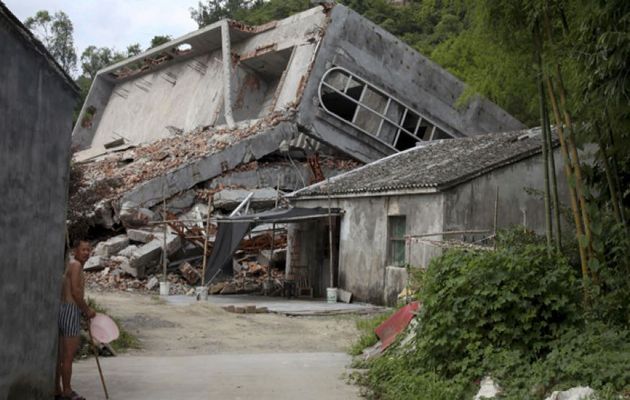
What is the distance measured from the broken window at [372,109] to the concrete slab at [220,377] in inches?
713

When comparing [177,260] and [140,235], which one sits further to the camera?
[140,235]

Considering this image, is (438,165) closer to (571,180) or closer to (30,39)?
(571,180)

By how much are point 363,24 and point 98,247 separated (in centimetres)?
1238

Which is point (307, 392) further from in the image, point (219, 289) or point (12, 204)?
point (219, 289)

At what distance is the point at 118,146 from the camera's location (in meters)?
35.6

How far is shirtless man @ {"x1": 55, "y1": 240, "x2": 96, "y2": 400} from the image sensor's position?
22.4ft

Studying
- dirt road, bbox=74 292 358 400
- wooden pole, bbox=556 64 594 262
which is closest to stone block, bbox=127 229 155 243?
dirt road, bbox=74 292 358 400

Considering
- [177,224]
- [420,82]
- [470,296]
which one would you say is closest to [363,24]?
[420,82]

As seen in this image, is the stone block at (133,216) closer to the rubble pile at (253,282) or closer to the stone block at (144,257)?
the stone block at (144,257)

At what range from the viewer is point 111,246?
77.6 ft

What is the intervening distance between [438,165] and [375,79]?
9.28 m

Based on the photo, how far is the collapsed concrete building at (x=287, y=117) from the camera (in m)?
25.5

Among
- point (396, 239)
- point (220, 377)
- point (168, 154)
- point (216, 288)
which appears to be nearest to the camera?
point (220, 377)

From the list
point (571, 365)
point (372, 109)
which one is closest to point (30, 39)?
point (571, 365)
